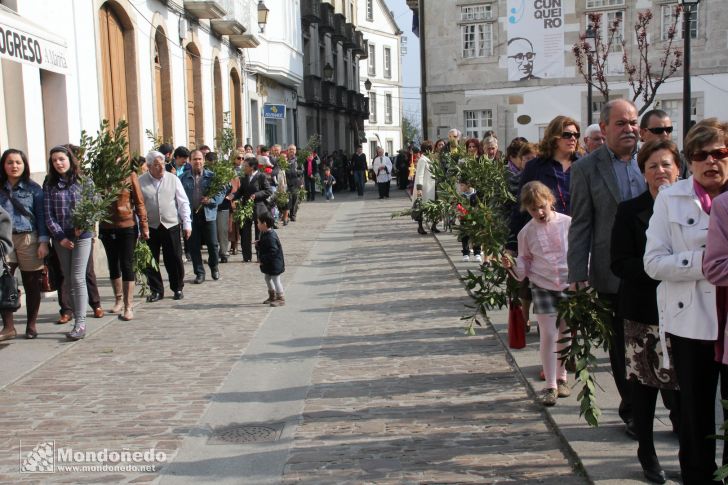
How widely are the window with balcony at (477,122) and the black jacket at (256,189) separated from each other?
20.7 m

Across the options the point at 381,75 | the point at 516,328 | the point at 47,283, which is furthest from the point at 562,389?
the point at 381,75

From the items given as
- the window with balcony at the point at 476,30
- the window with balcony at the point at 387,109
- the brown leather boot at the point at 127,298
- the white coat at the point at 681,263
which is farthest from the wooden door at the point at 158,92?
the window with balcony at the point at 387,109

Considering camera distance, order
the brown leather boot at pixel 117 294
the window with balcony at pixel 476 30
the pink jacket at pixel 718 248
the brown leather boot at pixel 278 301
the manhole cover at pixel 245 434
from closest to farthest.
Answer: the pink jacket at pixel 718 248 < the manhole cover at pixel 245 434 < the brown leather boot at pixel 117 294 < the brown leather boot at pixel 278 301 < the window with balcony at pixel 476 30

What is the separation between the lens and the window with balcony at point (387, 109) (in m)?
70.6

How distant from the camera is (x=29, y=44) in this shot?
988cm

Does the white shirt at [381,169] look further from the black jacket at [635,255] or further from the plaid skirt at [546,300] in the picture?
the black jacket at [635,255]

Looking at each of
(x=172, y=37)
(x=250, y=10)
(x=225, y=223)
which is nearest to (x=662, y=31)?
(x=250, y=10)

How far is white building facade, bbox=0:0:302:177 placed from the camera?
12.1 meters

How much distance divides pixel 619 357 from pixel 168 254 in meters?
7.22

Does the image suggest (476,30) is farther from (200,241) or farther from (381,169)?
(200,241)

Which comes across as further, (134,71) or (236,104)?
(236,104)

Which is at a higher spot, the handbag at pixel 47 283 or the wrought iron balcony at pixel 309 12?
the wrought iron balcony at pixel 309 12

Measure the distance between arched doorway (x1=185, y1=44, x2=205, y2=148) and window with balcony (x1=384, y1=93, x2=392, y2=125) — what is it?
47.7 m

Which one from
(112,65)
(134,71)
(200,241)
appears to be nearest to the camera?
(200,241)
